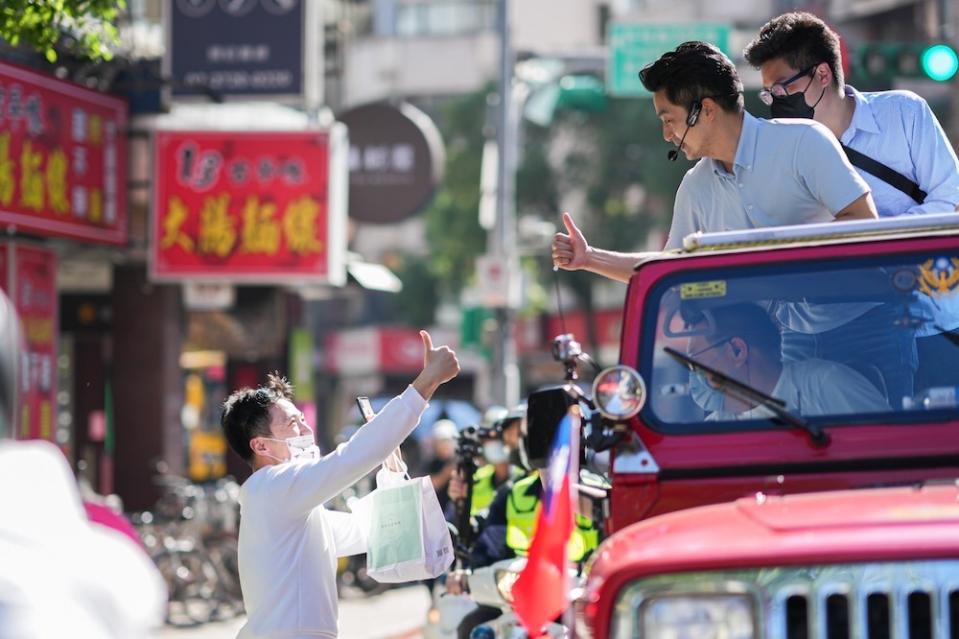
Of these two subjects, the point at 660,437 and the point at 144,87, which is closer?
the point at 660,437

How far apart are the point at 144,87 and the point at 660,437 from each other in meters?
13.5

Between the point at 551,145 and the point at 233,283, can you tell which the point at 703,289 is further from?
the point at 551,145

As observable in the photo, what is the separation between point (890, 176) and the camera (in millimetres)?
6270

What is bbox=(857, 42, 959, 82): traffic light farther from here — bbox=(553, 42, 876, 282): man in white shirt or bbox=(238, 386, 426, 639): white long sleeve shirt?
bbox=(238, 386, 426, 639): white long sleeve shirt

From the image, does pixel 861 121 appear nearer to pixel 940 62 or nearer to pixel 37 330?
pixel 37 330

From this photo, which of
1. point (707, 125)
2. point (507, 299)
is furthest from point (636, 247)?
point (707, 125)

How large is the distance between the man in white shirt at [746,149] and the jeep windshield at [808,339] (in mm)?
455

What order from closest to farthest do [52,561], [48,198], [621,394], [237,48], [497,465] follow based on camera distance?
[52,561] → [621,394] → [497,465] → [48,198] → [237,48]

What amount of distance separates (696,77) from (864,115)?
94 centimetres

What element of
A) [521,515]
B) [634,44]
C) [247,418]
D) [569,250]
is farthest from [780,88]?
[634,44]

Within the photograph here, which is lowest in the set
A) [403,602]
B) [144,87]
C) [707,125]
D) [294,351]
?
[403,602]

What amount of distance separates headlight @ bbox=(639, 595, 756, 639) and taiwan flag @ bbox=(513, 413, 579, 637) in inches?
17.0

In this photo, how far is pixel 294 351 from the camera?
941 inches

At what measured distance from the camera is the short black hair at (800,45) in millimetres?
6473
